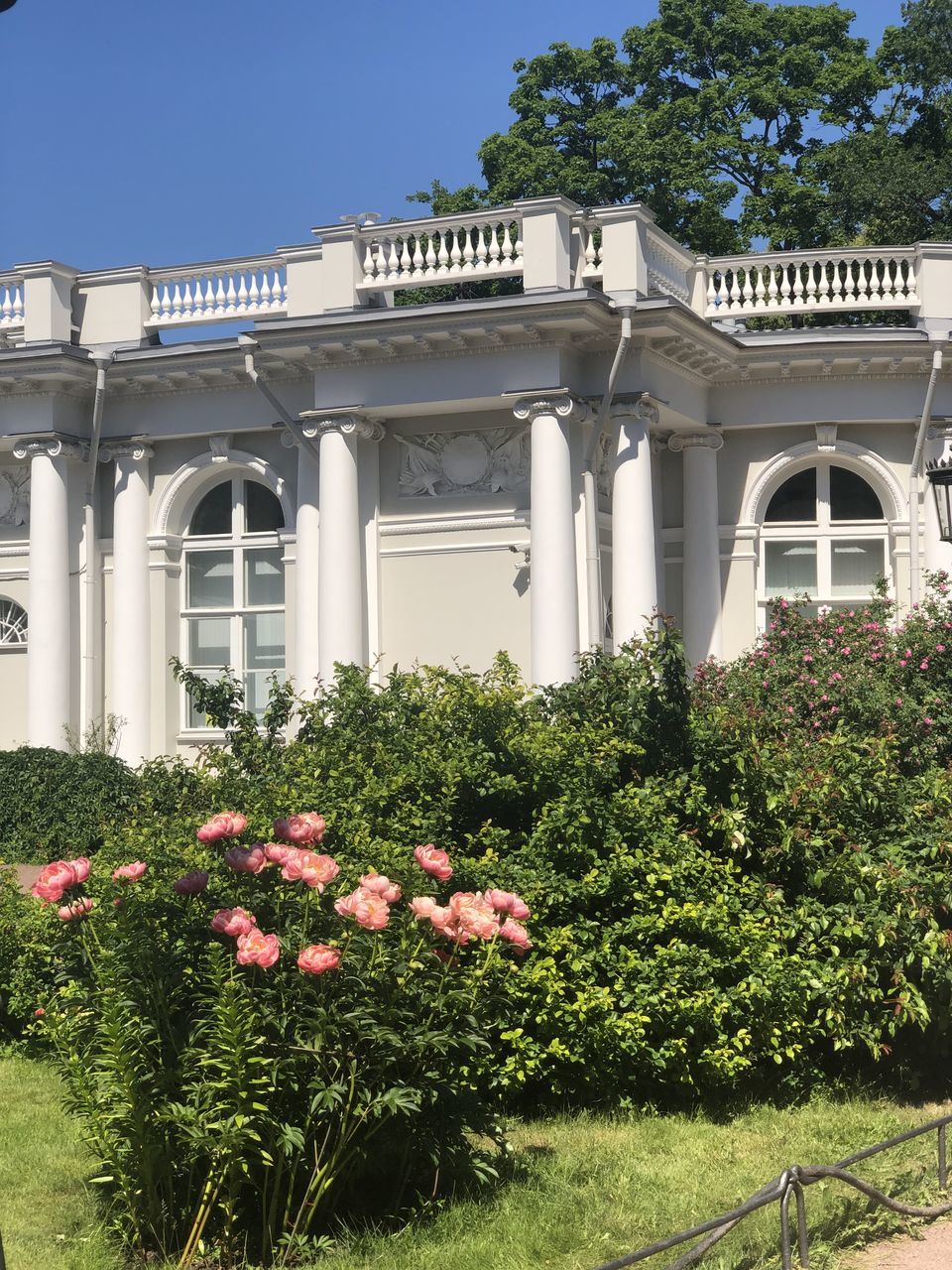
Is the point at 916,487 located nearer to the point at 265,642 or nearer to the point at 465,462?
the point at 465,462

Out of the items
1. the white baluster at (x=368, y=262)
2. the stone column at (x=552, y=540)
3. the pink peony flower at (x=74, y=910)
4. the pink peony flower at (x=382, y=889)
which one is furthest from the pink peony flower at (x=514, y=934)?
the white baluster at (x=368, y=262)

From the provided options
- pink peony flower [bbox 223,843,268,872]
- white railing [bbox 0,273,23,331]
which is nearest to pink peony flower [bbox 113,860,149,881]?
pink peony flower [bbox 223,843,268,872]

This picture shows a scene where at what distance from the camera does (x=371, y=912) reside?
5801 millimetres

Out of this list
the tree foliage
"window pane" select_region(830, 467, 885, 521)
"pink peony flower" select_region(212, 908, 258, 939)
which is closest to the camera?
"pink peony flower" select_region(212, 908, 258, 939)

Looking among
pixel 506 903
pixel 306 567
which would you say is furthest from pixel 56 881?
pixel 306 567

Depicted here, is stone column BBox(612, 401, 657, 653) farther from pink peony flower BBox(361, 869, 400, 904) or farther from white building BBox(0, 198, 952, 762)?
pink peony flower BBox(361, 869, 400, 904)

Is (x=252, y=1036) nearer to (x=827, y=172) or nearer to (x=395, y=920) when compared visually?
(x=395, y=920)

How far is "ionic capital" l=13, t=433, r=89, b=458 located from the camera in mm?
19734

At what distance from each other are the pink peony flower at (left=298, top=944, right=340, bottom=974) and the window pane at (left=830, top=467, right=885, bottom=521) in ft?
50.3

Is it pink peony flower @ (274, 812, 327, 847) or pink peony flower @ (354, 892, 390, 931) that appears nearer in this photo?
pink peony flower @ (354, 892, 390, 931)

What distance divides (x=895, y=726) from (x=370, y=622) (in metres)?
Result: 8.55

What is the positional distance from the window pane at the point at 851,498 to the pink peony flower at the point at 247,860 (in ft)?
49.2

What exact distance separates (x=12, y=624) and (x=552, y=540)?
26.2 ft

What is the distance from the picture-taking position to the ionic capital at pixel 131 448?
789 inches
